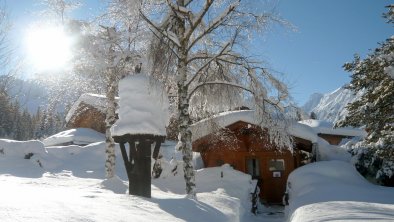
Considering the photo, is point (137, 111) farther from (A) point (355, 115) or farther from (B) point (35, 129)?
(B) point (35, 129)

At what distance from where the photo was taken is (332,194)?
11.8m

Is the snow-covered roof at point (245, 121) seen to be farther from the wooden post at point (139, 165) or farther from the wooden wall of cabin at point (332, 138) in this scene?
the wooden wall of cabin at point (332, 138)

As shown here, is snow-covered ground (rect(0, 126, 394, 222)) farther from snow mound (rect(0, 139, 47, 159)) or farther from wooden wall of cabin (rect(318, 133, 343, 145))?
wooden wall of cabin (rect(318, 133, 343, 145))

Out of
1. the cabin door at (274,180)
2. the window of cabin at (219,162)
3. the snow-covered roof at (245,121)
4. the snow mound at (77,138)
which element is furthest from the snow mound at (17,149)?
the cabin door at (274,180)

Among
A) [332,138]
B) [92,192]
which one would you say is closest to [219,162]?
[332,138]

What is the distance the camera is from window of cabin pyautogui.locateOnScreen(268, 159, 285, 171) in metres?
20.6

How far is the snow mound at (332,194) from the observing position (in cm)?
830

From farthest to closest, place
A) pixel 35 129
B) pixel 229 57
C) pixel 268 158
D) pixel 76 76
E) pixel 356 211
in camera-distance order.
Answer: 1. pixel 35 129
2. pixel 268 158
3. pixel 76 76
4. pixel 229 57
5. pixel 356 211

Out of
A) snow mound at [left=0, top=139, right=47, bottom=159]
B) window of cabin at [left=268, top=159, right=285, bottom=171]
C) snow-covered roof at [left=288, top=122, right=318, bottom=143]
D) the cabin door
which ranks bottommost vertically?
the cabin door

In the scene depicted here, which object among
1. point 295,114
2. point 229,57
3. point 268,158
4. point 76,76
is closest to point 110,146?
point 76,76

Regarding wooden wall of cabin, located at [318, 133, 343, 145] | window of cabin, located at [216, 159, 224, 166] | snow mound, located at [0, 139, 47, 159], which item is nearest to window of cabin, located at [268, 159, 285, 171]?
window of cabin, located at [216, 159, 224, 166]

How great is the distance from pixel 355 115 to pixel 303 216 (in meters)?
4.90

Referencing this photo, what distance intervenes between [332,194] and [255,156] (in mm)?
9353

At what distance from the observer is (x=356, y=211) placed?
26.7ft
